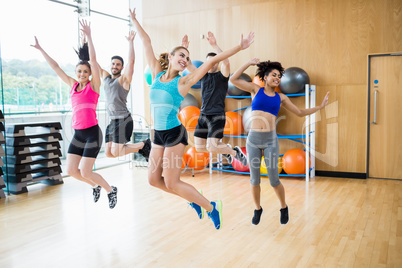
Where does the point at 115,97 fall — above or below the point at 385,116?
above

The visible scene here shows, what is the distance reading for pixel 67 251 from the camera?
3.20 metres

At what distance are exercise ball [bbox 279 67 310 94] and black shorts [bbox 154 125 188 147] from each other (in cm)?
321

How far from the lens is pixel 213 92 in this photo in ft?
14.4

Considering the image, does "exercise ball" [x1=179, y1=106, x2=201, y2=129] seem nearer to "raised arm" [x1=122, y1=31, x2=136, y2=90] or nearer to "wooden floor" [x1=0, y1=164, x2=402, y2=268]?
"wooden floor" [x1=0, y1=164, x2=402, y2=268]

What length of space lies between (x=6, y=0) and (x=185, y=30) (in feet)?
10.1

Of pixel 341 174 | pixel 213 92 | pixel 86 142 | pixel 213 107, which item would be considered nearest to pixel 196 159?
pixel 213 107

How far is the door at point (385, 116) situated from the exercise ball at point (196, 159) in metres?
2.67

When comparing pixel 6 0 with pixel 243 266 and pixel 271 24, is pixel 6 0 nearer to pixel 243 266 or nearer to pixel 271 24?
pixel 271 24

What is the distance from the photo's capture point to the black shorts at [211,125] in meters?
4.47

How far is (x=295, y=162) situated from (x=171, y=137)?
11.2 feet

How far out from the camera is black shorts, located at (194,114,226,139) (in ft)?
14.7

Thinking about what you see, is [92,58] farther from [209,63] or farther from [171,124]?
[209,63]

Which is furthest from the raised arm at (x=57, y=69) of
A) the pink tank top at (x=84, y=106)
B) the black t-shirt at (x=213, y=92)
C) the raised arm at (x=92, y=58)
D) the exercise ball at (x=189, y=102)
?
the exercise ball at (x=189, y=102)

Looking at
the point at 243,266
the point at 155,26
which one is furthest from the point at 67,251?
the point at 155,26
